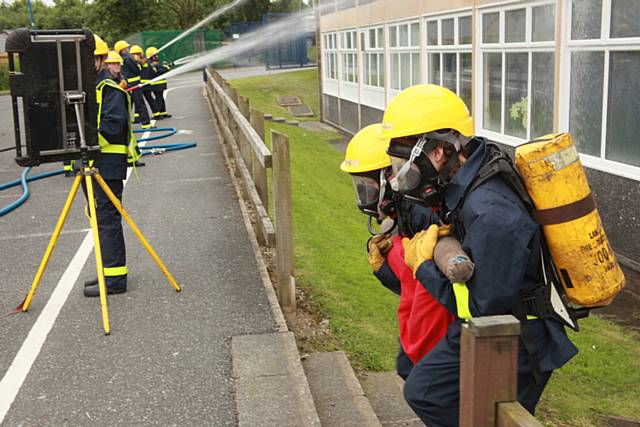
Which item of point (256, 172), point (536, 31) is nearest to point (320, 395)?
point (256, 172)

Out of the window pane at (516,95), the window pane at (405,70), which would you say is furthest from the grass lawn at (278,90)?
the window pane at (516,95)

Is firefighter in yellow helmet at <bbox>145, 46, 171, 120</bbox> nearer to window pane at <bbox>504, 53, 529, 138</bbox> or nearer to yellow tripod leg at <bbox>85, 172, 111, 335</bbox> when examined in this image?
window pane at <bbox>504, 53, 529, 138</bbox>

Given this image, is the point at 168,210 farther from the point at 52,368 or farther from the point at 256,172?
the point at 52,368

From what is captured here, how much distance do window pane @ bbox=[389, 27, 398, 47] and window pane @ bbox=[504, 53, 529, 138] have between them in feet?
24.2

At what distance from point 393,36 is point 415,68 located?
2268 millimetres

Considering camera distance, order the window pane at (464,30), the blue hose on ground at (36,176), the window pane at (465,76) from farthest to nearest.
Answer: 1. the window pane at (465,76)
2. the window pane at (464,30)
3. the blue hose on ground at (36,176)

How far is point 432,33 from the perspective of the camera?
692 inches

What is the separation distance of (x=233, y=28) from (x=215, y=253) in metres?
53.9

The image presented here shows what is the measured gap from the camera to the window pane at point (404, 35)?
1961 centimetres

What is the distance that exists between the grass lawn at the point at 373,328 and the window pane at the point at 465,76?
13.0 ft

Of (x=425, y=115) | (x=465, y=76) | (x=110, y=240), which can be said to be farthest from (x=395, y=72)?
(x=425, y=115)

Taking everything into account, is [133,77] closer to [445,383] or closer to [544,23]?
[544,23]

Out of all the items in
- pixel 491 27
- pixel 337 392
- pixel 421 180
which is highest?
pixel 491 27

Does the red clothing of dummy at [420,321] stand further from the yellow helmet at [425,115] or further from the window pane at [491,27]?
the window pane at [491,27]
